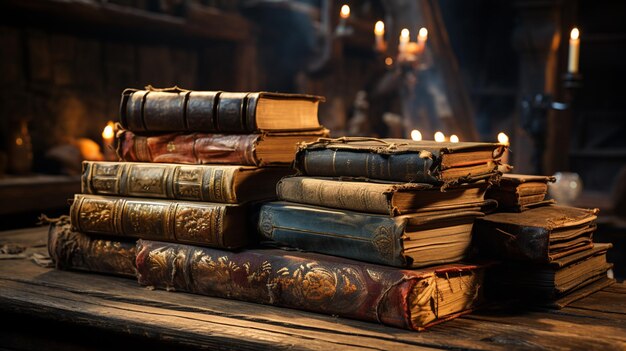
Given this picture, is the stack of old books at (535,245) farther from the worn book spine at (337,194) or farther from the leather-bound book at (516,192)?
the worn book spine at (337,194)

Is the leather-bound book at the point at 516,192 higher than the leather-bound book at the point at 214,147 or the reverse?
the reverse

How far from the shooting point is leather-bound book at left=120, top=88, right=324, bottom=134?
157cm

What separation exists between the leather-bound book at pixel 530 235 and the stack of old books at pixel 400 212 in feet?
0.12

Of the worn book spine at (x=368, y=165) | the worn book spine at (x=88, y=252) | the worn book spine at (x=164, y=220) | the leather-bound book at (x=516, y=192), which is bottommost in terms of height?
the worn book spine at (x=88, y=252)

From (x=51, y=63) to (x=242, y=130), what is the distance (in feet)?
12.0

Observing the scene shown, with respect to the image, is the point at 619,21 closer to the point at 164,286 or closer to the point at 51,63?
the point at 51,63

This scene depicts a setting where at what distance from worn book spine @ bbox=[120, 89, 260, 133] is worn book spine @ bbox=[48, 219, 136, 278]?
10.8 inches

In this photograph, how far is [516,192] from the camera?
1557mm

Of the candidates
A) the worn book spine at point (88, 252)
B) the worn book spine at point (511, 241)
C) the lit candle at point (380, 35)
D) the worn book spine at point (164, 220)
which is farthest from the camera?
the lit candle at point (380, 35)

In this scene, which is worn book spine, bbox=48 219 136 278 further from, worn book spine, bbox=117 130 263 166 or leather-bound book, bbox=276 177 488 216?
leather-bound book, bbox=276 177 488 216

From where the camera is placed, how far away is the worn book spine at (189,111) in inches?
62.0

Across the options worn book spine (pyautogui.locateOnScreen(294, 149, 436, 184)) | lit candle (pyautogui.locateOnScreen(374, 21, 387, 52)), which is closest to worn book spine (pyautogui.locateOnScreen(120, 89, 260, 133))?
worn book spine (pyautogui.locateOnScreen(294, 149, 436, 184))

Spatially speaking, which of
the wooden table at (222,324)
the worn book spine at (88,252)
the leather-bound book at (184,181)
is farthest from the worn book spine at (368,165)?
the worn book spine at (88,252)

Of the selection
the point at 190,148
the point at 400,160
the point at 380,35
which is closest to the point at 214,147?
the point at 190,148
